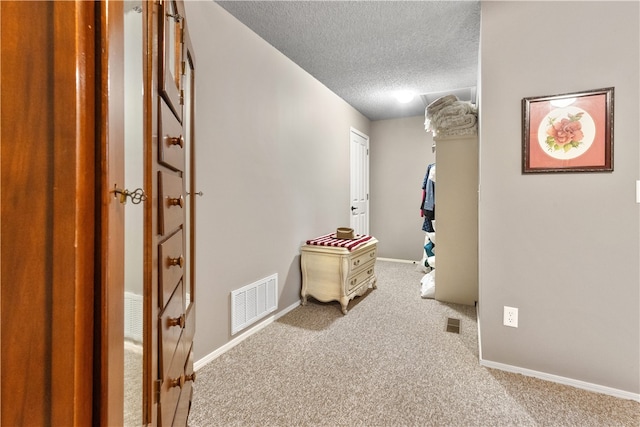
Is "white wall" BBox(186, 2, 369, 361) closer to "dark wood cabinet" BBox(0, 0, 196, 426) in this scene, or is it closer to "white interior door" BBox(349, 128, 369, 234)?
"white interior door" BBox(349, 128, 369, 234)

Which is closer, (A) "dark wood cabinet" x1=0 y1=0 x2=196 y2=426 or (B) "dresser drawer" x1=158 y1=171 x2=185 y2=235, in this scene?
(A) "dark wood cabinet" x1=0 y1=0 x2=196 y2=426

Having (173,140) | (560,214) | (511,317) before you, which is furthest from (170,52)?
(511,317)

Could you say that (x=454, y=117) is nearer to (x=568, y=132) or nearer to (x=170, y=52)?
(x=568, y=132)

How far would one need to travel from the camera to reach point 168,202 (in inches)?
35.5

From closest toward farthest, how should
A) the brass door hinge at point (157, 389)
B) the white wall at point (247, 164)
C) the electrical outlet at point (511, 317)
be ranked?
1. the brass door hinge at point (157, 389)
2. the electrical outlet at point (511, 317)
3. the white wall at point (247, 164)

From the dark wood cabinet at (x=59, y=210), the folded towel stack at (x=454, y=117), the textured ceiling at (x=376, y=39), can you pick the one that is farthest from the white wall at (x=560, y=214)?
the dark wood cabinet at (x=59, y=210)

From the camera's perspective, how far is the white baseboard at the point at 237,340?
6.75ft

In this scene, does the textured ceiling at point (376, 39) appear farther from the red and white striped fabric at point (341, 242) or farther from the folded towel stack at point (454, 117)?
the red and white striped fabric at point (341, 242)

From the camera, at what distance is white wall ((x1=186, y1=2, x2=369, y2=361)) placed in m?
2.09

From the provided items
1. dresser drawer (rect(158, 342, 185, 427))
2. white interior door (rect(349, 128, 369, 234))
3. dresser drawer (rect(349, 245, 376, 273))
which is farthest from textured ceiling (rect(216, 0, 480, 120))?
dresser drawer (rect(158, 342, 185, 427))

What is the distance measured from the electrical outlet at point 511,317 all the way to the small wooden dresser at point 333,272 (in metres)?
1.35

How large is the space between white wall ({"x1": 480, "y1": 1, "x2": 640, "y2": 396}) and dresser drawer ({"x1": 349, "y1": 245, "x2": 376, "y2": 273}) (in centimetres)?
123

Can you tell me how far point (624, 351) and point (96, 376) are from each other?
2.48 m

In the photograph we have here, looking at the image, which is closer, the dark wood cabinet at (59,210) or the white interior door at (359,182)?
the dark wood cabinet at (59,210)
